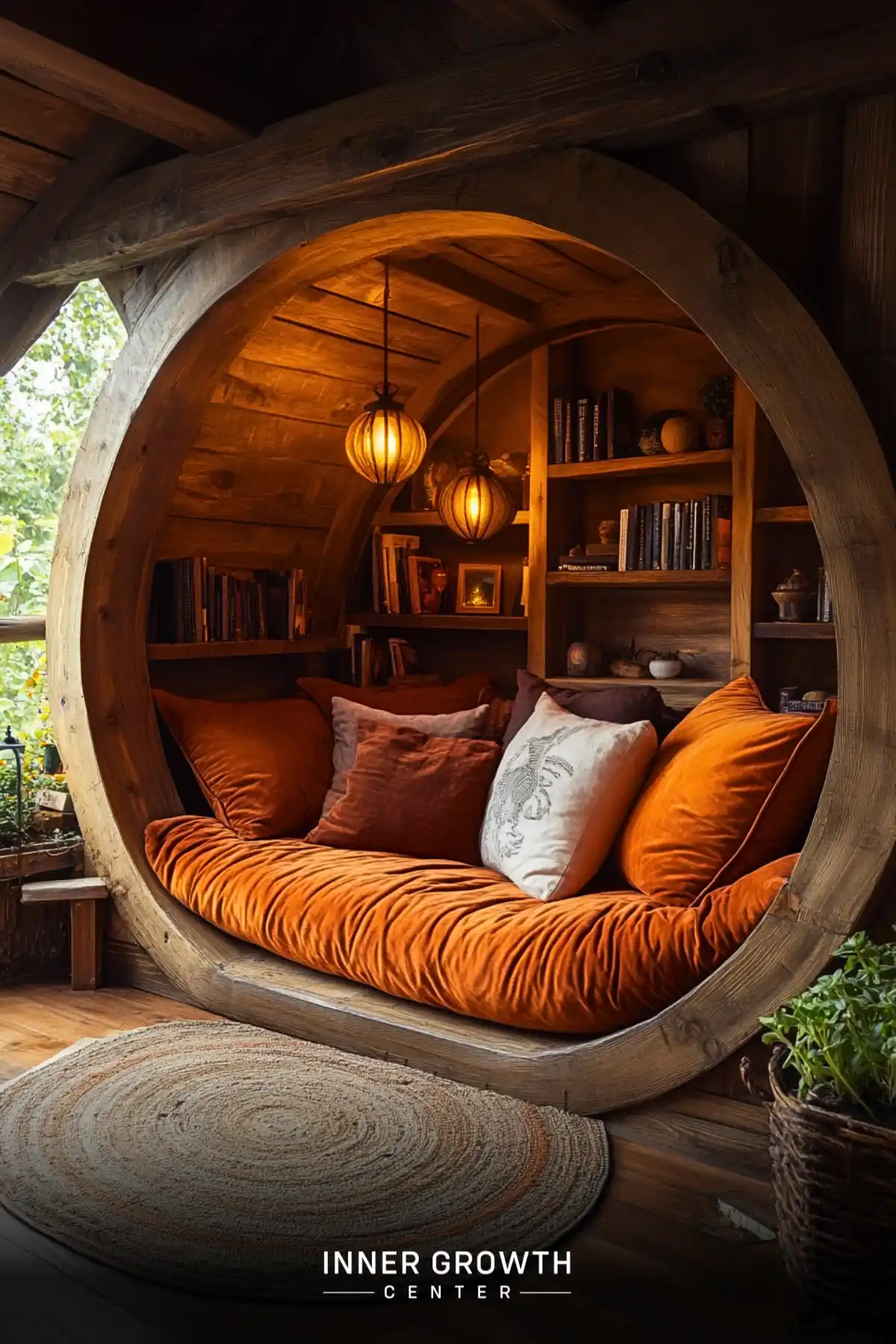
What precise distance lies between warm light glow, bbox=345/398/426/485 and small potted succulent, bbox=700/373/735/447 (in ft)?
3.17

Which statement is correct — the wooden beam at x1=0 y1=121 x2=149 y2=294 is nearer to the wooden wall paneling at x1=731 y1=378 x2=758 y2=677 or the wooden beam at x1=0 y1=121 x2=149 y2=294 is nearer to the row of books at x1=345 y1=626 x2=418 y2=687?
the row of books at x1=345 y1=626 x2=418 y2=687

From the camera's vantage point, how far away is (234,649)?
435cm

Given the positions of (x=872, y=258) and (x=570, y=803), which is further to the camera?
(x=570, y=803)

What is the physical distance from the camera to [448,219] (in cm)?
308

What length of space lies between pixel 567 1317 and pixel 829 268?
2.09 m

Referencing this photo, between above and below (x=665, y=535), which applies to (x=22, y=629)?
below

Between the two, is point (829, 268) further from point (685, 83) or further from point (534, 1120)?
point (534, 1120)

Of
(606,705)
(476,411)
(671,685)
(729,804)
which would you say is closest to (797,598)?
(671,685)

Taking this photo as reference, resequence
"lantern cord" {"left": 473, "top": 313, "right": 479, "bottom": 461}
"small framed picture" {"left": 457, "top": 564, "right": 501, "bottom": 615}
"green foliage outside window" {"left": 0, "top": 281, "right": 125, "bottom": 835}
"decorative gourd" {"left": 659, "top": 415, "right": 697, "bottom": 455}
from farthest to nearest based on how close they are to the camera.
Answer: "green foliage outside window" {"left": 0, "top": 281, "right": 125, "bottom": 835} < "small framed picture" {"left": 457, "top": 564, "right": 501, "bottom": 615} < "lantern cord" {"left": 473, "top": 313, "right": 479, "bottom": 461} < "decorative gourd" {"left": 659, "top": 415, "right": 697, "bottom": 455}

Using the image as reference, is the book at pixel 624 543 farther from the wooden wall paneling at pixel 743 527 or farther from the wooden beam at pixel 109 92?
the wooden beam at pixel 109 92

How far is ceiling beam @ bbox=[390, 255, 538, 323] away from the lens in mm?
3896

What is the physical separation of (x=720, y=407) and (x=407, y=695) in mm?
1431

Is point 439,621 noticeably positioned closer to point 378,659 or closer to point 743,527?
point 378,659

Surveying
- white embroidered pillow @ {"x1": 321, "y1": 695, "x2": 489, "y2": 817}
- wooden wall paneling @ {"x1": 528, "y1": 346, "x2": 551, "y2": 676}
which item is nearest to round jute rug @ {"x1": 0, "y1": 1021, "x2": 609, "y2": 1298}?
white embroidered pillow @ {"x1": 321, "y1": 695, "x2": 489, "y2": 817}
